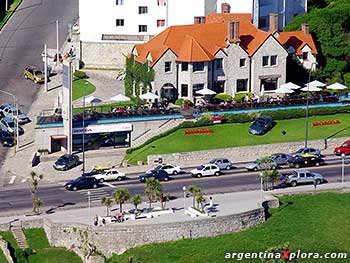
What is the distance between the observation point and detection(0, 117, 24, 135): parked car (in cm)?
12706

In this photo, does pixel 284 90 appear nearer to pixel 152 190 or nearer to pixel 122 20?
pixel 122 20

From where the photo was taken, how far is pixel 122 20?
152 meters

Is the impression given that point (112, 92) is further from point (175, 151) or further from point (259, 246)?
point (259, 246)

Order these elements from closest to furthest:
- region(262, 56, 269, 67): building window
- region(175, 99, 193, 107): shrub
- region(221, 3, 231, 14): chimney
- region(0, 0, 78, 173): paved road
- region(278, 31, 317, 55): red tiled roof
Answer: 1. region(175, 99, 193, 107): shrub
2. region(262, 56, 269, 67): building window
3. region(278, 31, 317, 55): red tiled roof
4. region(0, 0, 78, 173): paved road
5. region(221, 3, 231, 14): chimney

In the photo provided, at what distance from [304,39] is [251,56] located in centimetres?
933

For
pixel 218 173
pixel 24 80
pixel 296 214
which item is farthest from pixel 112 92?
pixel 296 214

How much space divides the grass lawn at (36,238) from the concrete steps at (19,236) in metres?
0.33

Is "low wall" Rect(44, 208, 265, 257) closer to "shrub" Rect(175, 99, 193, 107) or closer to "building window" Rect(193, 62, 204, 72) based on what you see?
"shrub" Rect(175, 99, 193, 107)

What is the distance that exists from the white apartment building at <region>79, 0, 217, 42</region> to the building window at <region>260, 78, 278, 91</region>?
777 inches

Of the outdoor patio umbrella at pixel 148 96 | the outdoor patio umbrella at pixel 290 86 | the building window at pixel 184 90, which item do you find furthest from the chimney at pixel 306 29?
the outdoor patio umbrella at pixel 148 96

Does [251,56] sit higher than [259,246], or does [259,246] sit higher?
[251,56]

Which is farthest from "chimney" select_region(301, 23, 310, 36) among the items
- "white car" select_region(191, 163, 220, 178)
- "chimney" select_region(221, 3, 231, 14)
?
"white car" select_region(191, 163, 220, 178)

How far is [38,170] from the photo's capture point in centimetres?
11531

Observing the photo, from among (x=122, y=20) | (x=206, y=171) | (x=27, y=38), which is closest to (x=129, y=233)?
(x=206, y=171)
